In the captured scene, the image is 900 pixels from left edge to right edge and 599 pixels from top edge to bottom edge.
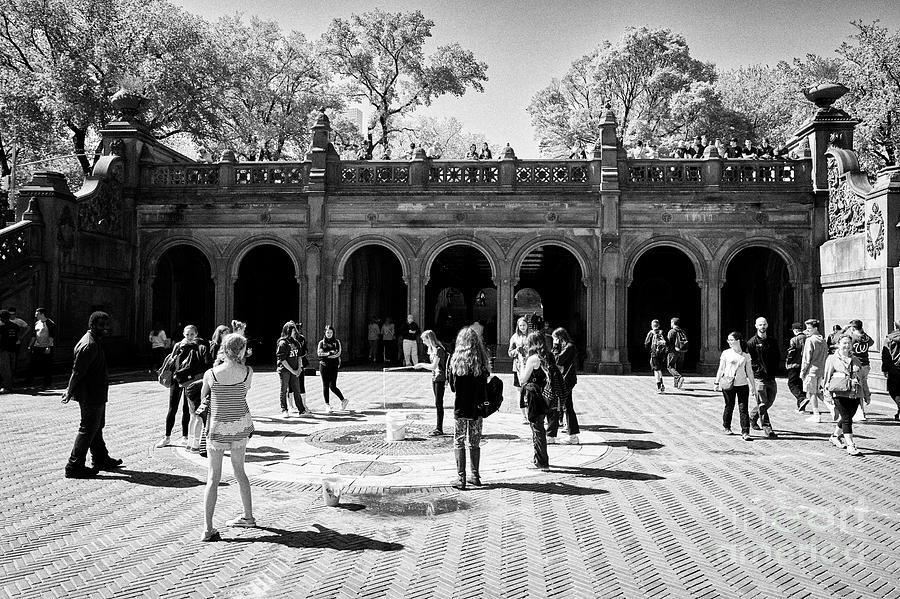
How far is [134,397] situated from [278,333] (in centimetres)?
1355

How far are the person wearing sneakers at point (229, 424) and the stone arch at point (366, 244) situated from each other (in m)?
16.9

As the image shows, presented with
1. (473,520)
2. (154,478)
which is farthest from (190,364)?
(473,520)

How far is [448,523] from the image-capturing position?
6.41 metres

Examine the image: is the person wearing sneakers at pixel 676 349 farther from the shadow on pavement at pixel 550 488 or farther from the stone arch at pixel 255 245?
the stone arch at pixel 255 245

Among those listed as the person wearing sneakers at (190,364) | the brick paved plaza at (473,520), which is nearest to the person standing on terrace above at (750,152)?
the brick paved plaza at (473,520)

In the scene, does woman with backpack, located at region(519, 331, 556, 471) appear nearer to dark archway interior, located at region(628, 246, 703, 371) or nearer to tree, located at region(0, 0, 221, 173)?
dark archway interior, located at region(628, 246, 703, 371)

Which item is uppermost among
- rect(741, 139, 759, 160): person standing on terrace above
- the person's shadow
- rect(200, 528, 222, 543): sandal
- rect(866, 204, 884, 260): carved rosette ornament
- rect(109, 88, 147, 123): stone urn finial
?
rect(109, 88, 147, 123): stone urn finial

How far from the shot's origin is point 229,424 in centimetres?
592

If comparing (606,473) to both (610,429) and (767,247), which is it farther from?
(767,247)

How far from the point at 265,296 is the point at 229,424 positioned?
22.5 m

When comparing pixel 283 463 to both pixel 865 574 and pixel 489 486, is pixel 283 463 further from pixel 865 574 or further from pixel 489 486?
pixel 865 574

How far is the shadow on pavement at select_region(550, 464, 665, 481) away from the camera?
26.6 feet

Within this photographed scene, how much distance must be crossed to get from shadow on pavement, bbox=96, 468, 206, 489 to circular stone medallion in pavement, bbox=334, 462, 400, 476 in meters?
1.68

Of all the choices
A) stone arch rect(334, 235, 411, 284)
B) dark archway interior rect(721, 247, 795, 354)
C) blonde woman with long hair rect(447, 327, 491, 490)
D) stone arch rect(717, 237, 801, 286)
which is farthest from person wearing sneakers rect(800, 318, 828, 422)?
stone arch rect(334, 235, 411, 284)
